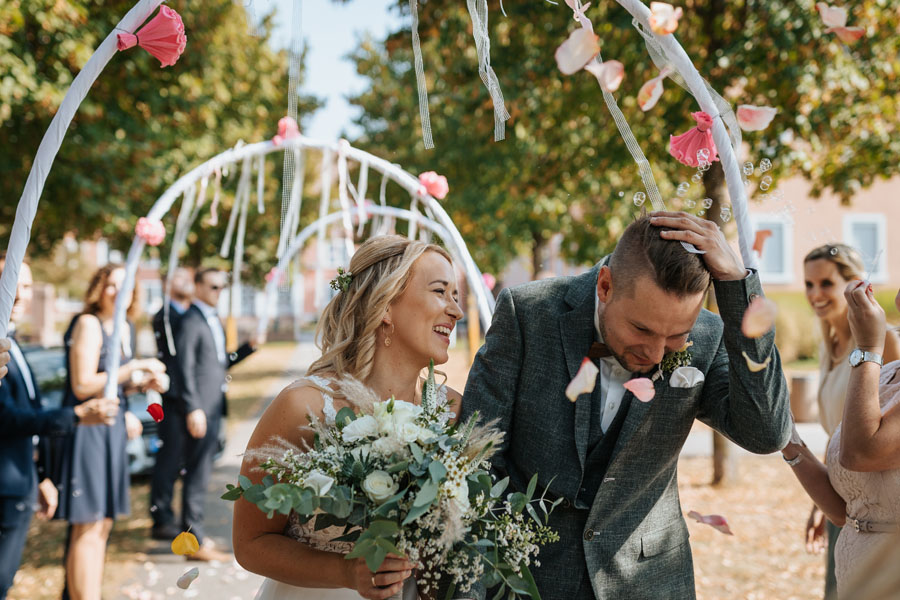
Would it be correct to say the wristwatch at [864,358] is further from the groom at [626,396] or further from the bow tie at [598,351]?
the bow tie at [598,351]

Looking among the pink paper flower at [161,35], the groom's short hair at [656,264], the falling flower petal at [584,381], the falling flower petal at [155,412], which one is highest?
the pink paper flower at [161,35]

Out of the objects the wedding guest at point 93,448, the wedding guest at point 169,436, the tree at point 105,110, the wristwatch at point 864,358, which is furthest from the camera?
the tree at point 105,110

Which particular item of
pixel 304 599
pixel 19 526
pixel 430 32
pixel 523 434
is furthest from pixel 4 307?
pixel 430 32

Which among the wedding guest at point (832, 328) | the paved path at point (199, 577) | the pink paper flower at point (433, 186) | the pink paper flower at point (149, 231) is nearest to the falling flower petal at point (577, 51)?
the wedding guest at point (832, 328)

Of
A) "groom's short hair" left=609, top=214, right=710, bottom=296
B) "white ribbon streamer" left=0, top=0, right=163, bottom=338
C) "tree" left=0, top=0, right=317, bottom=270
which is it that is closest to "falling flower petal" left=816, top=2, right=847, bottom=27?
"groom's short hair" left=609, top=214, right=710, bottom=296

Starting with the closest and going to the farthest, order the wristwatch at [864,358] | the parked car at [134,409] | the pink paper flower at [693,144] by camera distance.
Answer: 1. the wristwatch at [864,358]
2. the pink paper flower at [693,144]
3. the parked car at [134,409]

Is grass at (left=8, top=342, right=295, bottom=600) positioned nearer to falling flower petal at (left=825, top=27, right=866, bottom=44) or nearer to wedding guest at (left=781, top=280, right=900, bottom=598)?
wedding guest at (left=781, top=280, right=900, bottom=598)

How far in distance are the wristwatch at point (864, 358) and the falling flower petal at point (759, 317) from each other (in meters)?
0.45

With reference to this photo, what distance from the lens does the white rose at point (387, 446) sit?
6.13ft

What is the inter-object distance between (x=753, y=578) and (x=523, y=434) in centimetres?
423

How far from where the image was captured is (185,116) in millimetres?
10992

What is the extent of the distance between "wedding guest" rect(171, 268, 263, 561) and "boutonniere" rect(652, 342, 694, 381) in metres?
4.70

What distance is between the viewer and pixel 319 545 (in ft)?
7.95

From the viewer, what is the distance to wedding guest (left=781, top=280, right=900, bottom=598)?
7.07 feet
